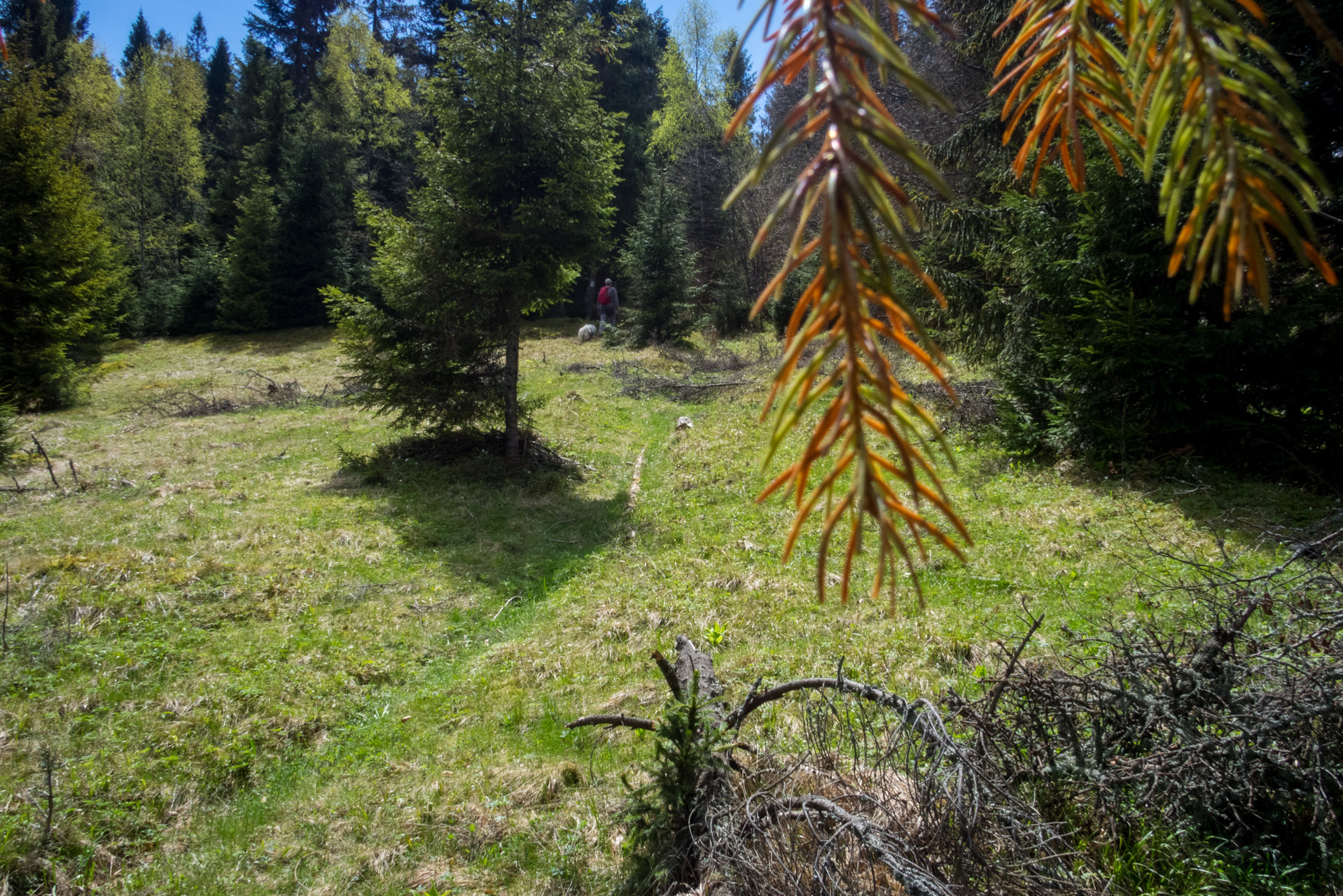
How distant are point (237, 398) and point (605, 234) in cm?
1079

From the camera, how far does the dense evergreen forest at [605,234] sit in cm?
604

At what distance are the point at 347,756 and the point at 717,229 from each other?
2774cm

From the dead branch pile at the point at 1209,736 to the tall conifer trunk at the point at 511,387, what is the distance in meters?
8.58

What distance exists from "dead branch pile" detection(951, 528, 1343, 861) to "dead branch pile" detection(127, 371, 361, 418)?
1342 centimetres

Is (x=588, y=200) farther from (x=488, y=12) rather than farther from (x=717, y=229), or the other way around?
(x=717, y=229)

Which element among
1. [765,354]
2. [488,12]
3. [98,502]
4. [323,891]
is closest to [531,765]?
[323,891]

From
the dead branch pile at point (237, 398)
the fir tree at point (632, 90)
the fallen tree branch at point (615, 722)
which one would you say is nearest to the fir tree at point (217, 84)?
the fir tree at point (632, 90)

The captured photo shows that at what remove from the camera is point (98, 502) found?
771 cm

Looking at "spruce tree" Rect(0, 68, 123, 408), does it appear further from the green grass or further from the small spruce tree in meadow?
the small spruce tree in meadow

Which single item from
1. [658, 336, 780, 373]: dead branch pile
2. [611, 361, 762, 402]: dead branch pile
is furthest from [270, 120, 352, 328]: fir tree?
[611, 361, 762, 402]: dead branch pile

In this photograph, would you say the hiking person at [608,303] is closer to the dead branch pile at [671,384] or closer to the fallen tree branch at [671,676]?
the dead branch pile at [671,384]

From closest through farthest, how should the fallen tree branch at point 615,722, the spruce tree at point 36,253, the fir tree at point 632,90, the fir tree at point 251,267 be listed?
the fallen tree branch at point 615,722
the spruce tree at point 36,253
the fir tree at point 251,267
the fir tree at point 632,90

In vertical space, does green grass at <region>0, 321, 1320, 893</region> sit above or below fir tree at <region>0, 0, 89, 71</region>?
below

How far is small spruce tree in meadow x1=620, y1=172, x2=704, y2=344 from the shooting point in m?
21.5
